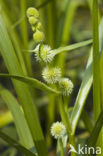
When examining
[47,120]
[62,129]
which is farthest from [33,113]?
[47,120]

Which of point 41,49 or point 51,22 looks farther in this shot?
point 51,22

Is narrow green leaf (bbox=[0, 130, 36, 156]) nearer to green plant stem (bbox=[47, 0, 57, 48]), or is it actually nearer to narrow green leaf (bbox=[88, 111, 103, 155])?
narrow green leaf (bbox=[88, 111, 103, 155])

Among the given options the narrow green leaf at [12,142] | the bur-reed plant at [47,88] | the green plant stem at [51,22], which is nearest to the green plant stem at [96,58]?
the bur-reed plant at [47,88]

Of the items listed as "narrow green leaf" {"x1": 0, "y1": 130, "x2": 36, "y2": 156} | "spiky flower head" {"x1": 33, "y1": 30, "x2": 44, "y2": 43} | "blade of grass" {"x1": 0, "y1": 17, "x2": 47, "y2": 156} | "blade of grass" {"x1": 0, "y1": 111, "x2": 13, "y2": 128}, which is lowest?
"blade of grass" {"x1": 0, "y1": 111, "x2": 13, "y2": 128}

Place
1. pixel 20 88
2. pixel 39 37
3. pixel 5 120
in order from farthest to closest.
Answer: pixel 5 120 → pixel 20 88 → pixel 39 37

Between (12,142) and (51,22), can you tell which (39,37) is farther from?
(51,22)

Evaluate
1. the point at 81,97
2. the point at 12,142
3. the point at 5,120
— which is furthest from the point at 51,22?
the point at 12,142

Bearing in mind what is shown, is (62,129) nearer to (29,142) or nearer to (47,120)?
(29,142)

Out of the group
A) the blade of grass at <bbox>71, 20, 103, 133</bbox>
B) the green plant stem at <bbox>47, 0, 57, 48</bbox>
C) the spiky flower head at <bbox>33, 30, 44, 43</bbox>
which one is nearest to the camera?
the spiky flower head at <bbox>33, 30, 44, 43</bbox>

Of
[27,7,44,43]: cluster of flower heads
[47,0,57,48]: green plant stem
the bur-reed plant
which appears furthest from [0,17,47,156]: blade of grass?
[47,0,57,48]: green plant stem

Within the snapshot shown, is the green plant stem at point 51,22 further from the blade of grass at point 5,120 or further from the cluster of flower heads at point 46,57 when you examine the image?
the cluster of flower heads at point 46,57

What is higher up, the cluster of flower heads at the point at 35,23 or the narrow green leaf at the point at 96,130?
the cluster of flower heads at the point at 35,23
